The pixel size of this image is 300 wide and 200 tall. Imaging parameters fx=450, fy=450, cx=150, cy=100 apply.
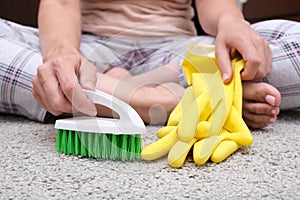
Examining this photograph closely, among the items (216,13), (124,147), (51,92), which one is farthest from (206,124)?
(216,13)

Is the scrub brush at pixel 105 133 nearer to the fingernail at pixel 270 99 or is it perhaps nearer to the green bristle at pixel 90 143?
the green bristle at pixel 90 143

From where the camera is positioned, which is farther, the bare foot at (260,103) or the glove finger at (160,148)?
the bare foot at (260,103)

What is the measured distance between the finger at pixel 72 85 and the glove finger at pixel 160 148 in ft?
0.27

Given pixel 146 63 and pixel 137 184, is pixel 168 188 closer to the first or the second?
pixel 137 184

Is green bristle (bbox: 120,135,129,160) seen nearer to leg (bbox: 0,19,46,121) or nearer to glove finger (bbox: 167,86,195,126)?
glove finger (bbox: 167,86,195,126)

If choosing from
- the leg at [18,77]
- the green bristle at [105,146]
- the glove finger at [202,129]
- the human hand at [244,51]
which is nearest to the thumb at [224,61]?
the human hand at [244,51]

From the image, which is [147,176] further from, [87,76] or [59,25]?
[59,25]

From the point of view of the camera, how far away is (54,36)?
0.78m

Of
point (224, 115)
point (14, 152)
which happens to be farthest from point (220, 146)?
point (14, 152)

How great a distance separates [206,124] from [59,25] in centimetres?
36

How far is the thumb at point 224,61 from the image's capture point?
2.18ft

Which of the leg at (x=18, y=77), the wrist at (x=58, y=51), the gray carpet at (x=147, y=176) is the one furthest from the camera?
the leg at (x=18, y=77)

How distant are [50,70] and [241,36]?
0.29m

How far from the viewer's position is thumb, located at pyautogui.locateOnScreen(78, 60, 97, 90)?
1.94 ft
